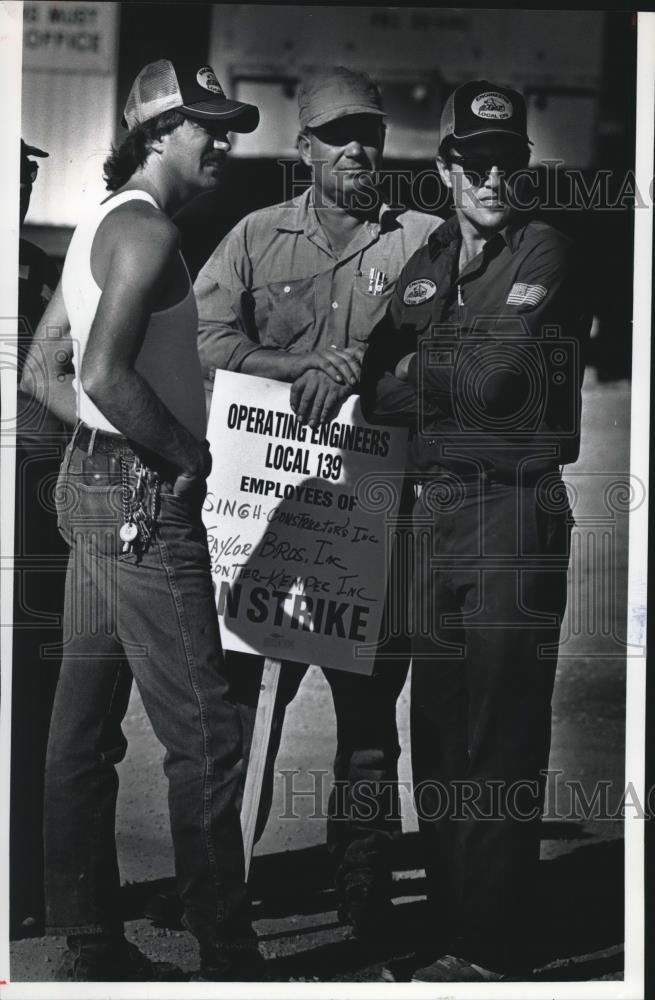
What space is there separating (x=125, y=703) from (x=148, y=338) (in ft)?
3.59

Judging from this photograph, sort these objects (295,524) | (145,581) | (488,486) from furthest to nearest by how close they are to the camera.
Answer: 1. (295,524)
2. (488,486)
3. (145,581)

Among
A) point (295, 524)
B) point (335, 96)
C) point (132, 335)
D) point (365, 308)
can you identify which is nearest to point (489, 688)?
point (295, 524)

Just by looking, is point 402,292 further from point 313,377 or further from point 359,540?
point 359,540

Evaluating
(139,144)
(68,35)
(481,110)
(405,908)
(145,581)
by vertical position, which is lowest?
(405,908)

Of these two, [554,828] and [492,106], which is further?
[554,828]

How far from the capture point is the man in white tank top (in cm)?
402

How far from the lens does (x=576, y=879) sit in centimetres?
434

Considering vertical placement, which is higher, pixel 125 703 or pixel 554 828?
pixel 125 703

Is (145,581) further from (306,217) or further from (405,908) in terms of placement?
(405,908)

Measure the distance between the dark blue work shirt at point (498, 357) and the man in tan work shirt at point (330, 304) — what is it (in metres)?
0.16

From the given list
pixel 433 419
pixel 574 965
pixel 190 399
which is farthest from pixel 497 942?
pixel 190 399

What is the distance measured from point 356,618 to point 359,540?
239mm

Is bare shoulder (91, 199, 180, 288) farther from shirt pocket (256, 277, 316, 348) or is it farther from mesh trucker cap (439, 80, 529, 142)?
mesh trucker cap (439, 80, 529, 142)

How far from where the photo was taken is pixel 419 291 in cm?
420
